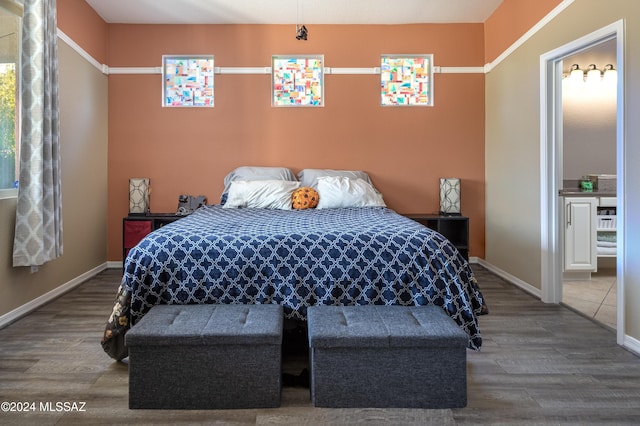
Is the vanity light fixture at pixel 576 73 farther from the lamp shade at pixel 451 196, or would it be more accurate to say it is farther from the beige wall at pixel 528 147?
the lamp shade at pixel 451 196

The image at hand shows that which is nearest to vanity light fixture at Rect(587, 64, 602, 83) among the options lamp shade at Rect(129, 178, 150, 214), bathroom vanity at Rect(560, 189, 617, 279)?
bathroom vanity at Rect(560, 189, 617, 279)

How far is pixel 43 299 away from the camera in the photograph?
137 inches

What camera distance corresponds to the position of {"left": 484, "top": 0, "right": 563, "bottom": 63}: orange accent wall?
3.67 metres

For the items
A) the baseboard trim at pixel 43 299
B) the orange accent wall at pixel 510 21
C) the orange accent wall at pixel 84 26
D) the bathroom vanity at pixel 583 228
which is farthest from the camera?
the bathroom vanity at pixel 583 228

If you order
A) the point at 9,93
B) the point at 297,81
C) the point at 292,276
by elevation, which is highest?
the point at 297,81

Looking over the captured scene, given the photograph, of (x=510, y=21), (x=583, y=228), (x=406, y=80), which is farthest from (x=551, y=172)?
(x=406, y=80)

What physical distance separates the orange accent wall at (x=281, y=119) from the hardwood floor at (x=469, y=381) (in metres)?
2.08

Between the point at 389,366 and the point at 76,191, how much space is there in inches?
134

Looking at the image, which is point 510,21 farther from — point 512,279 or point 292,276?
point 292,276


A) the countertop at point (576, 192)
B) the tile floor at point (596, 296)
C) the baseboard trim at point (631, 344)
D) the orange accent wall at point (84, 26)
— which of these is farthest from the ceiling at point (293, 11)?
the baseboard trim at point (631, 344)

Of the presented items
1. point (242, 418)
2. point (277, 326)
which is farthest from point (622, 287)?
point (242, 418)

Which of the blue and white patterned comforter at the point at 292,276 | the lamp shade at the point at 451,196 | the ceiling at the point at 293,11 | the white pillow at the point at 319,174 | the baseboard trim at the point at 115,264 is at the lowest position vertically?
the baseboard trim at the point at 115,264

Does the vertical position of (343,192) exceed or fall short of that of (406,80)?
it falls short

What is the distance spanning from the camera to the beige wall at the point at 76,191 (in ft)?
10.4
